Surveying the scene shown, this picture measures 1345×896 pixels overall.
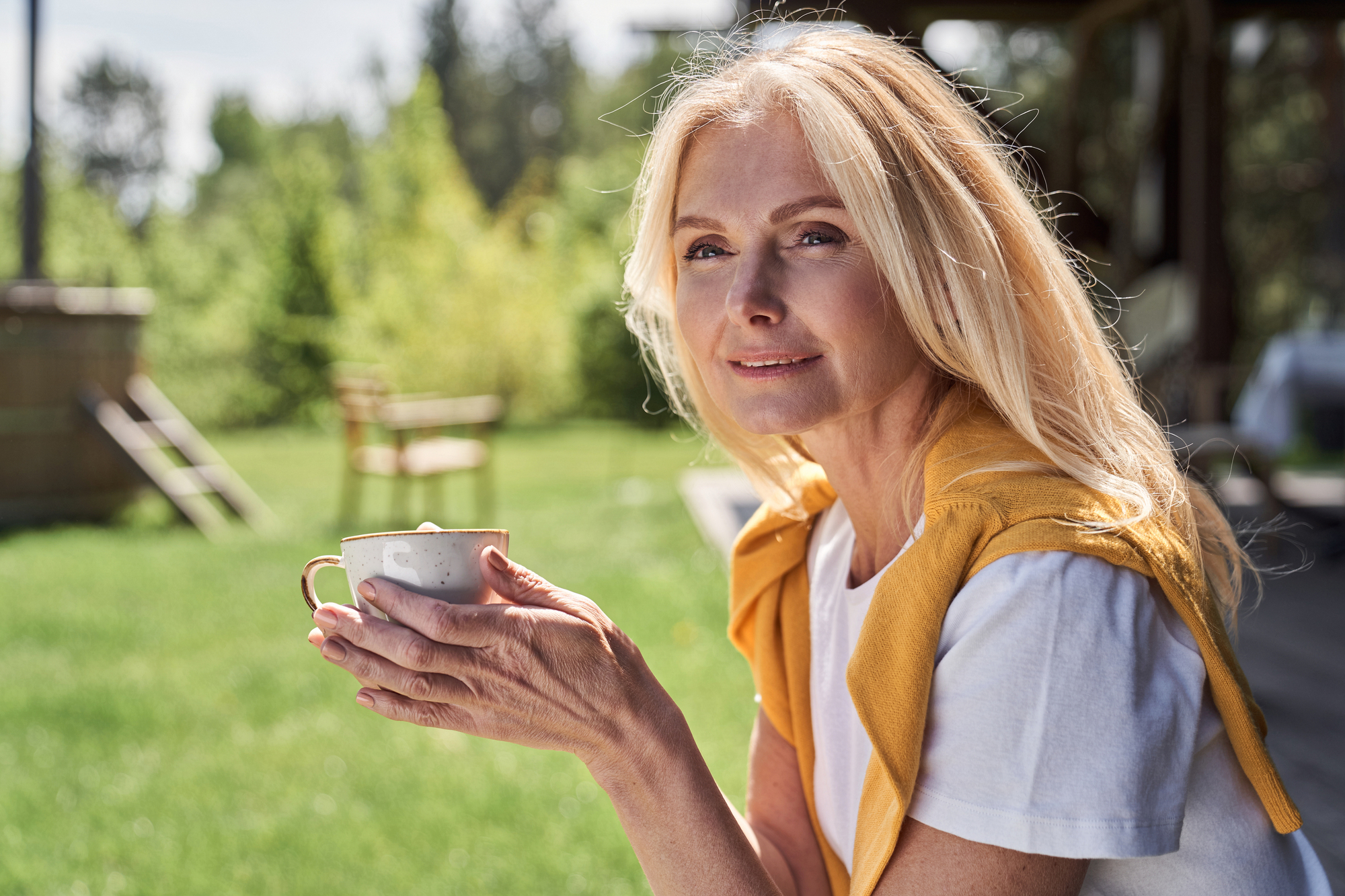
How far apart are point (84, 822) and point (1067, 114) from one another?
703 cm

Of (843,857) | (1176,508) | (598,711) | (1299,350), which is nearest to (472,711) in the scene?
(598,711)

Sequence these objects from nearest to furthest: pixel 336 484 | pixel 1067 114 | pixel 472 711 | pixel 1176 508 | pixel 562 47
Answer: pixel 472 711 < pixel 1176 508 < pixel 1067 114 < pixel 336 484 < pixel 562 47

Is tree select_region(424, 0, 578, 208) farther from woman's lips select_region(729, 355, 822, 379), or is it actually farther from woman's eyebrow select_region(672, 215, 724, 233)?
woman's lips select_region(729, 355, 822, 379)

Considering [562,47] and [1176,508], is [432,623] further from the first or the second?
[562,47]

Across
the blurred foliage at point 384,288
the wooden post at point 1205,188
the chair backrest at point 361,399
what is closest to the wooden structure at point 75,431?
the chair backrest at point 361,399

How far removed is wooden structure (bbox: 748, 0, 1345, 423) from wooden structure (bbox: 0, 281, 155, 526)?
19.1 feet

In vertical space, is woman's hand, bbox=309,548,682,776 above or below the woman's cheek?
below

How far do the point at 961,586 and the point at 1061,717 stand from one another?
145mm

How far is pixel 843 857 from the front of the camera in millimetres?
1360

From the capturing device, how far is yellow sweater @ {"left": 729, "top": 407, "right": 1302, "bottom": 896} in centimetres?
97

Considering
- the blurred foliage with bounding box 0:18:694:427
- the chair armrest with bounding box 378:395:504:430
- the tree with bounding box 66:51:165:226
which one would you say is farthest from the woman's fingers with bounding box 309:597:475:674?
the tree with bounding box 66:51:165:226

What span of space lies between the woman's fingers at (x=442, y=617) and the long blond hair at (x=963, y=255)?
1.74 ft

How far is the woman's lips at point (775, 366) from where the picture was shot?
4.02 feet

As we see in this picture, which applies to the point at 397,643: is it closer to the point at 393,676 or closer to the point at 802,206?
the point at 393,676
